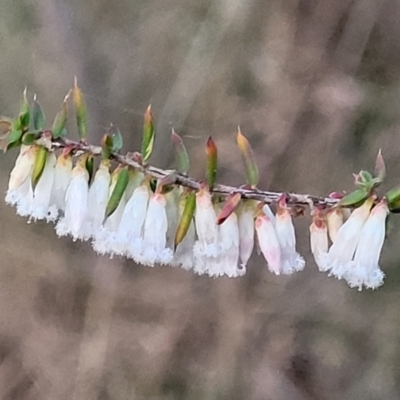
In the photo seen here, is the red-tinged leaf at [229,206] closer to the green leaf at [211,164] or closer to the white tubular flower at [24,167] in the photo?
the green leaf at [211,164]

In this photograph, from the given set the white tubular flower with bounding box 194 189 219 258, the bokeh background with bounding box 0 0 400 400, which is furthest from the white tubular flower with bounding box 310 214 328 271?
the bokeh background with bounding box 0 0 400 400

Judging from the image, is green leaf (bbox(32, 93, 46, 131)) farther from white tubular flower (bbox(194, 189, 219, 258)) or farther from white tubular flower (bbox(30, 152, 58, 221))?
white tubular flower (bbox(194, 189, 219, 258))

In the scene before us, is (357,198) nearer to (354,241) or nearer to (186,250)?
(354,241)

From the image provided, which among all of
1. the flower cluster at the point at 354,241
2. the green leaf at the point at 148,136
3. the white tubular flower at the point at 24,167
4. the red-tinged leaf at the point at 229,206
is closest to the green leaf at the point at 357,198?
the flower cluster at the point at 354,241

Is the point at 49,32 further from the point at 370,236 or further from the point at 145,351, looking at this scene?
the point at 370,236

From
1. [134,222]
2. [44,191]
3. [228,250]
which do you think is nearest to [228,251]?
[228,250]
